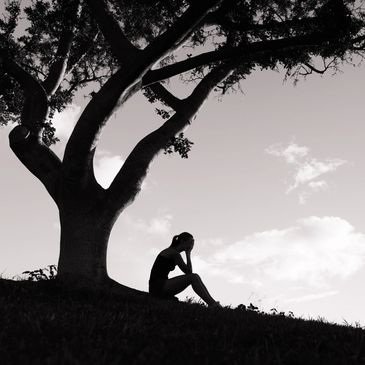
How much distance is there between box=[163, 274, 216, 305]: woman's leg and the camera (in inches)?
395

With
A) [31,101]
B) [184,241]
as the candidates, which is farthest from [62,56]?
[184,241]

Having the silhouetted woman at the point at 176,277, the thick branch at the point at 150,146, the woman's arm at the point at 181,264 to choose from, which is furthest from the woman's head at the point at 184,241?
the thick branch at the point at 150,146

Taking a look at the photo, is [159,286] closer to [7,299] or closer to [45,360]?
[7,299]

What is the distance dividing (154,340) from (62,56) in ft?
38.4

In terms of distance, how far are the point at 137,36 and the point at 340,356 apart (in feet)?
44.3

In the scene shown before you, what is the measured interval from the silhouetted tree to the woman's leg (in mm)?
1260

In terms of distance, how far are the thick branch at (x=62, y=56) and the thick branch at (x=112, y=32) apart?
1.73m

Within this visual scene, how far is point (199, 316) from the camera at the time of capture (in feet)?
21.6

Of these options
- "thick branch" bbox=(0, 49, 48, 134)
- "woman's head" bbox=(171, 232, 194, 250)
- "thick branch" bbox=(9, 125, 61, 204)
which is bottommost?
"woman's head" bbox=(171, 232, 194, 250)

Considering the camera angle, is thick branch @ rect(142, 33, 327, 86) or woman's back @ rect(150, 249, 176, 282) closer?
woman's back @ rect(150, 249, 176, 282)

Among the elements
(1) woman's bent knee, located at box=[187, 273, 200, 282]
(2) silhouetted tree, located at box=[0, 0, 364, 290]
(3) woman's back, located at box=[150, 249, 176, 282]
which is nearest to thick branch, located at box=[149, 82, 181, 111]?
(2) silhouetted tree, located at box=[0, 0, 364, 290]

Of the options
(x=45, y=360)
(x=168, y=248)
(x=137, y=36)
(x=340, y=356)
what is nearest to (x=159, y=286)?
(x=168, y=248)

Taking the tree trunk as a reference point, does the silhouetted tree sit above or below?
above

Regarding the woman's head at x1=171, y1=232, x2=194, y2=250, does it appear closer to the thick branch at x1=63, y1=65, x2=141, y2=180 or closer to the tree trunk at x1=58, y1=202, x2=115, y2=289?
the tree trunk at x1=58, y1=202, x2=115, y2=289
